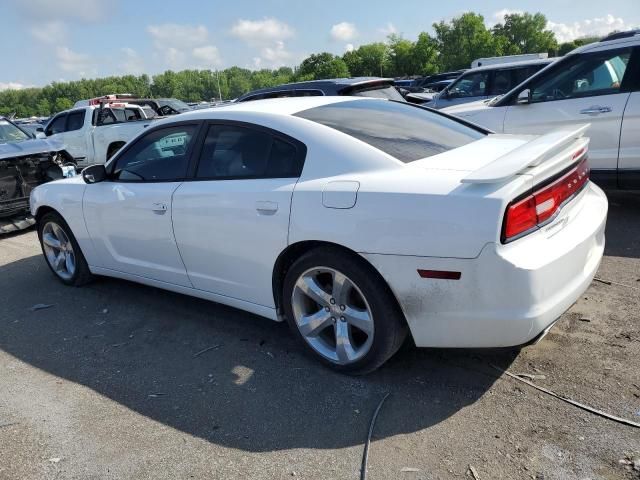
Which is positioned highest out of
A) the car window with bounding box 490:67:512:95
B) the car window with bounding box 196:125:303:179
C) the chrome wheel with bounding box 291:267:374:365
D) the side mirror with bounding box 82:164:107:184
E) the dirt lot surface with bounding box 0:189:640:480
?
the car window with bounding box 196:125:303:179

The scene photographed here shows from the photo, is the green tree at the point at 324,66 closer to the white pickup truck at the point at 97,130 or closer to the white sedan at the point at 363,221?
the white pickup truck at the point at 97,130

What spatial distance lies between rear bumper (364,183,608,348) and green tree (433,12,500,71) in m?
92.4

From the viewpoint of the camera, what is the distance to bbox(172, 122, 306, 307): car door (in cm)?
316

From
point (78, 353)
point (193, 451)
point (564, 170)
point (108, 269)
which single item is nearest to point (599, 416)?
point (564, 170)

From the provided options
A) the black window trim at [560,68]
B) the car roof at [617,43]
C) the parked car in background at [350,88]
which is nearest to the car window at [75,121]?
the parked car in background at [350,88]

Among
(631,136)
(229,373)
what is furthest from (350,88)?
(229,373)

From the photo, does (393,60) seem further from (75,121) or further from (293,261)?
(293,261)

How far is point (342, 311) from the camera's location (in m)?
3.01

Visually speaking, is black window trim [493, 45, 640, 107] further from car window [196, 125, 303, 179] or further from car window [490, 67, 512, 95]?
car window [490, 67, 512, 95]

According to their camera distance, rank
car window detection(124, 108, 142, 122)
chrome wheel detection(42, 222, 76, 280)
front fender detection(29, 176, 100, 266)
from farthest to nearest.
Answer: car window detection(124, 108, 142, 122)
chrome wheel detection(42, 222, 76, 280)
front fender detection(29, 176, 100, 266)

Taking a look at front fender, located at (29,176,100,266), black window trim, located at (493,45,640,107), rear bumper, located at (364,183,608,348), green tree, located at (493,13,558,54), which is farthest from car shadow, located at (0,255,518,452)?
green tree, located at (493,13,558,54)

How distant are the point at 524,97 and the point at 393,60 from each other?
94484 millimetres

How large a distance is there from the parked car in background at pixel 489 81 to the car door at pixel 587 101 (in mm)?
4994

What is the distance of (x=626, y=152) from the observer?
5422 millimetres
